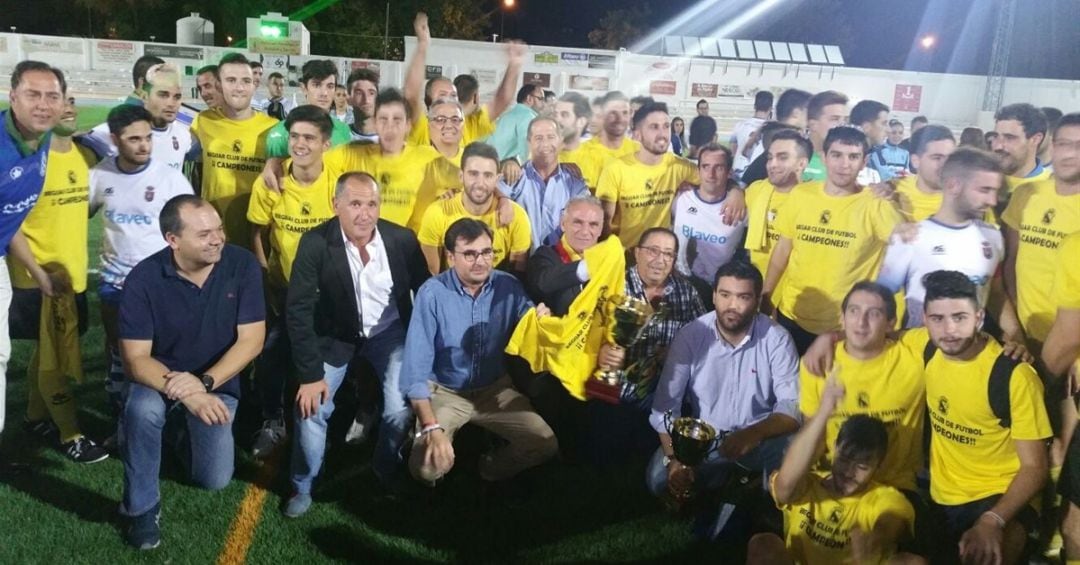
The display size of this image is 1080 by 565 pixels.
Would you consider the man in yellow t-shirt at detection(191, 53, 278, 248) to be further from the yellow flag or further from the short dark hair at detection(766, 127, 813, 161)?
the short dark hair at detection(766, 127, 813, 161)

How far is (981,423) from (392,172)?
3.35m

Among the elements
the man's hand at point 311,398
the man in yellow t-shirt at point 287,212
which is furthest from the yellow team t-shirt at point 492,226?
the man's hand at point 311,398

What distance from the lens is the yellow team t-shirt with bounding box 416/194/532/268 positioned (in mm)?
4379

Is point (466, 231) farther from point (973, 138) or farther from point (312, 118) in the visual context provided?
point (973, 138)

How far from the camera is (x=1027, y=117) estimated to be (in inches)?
147

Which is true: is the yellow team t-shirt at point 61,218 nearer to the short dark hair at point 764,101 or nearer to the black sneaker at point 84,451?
the black sneaker at point 84,451

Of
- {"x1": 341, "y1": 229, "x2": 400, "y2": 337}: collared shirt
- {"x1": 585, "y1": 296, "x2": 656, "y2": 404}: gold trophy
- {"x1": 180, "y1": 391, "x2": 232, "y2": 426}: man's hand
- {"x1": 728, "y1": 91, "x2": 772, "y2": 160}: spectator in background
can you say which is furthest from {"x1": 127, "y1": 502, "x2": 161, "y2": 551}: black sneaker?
{"x1": 728, "y1": 91, "x2": 772, "y2": 160}: spectator in background

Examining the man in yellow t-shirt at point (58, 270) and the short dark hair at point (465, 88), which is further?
the short dark hair at point (465, 88)

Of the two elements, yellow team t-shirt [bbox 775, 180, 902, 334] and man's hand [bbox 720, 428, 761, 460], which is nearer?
man's hand [bbox 720, 428, 761, 460]

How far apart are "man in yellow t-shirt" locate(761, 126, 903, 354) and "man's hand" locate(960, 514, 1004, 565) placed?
3.40ft

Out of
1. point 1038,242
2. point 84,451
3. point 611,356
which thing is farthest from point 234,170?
point 1038,242

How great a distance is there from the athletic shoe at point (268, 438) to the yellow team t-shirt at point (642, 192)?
227cm

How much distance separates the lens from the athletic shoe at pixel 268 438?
4.04 m

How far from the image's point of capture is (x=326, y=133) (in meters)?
4.47
